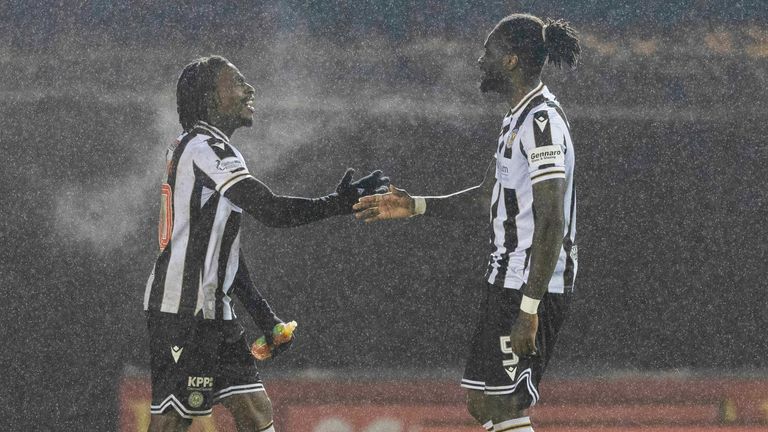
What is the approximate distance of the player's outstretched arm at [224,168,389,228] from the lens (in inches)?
166

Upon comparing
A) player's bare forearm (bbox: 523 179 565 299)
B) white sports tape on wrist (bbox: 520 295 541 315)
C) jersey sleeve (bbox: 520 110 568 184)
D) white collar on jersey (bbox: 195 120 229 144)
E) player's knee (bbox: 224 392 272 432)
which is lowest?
player's knee (bbox: 224 392 272 432)

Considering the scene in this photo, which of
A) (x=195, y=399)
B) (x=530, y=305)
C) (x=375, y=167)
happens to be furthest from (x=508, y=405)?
(x=375, y=167)

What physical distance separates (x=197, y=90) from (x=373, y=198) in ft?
2.54

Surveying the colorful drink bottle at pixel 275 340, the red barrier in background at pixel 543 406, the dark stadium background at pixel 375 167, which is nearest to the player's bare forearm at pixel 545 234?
the colorful drink bottle at pixel 275 340

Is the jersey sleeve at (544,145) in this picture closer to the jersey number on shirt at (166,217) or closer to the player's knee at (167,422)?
the jersey number on shirt at (166,217)

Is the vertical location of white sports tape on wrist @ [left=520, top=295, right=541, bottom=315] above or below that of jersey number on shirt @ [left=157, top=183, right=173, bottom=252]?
below

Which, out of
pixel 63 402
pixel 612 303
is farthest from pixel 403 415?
pixel 63 402

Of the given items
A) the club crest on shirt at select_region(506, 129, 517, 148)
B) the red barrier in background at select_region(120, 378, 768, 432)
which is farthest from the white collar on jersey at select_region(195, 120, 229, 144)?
the red barrier in background at select_region(120, 378, 768, 432)

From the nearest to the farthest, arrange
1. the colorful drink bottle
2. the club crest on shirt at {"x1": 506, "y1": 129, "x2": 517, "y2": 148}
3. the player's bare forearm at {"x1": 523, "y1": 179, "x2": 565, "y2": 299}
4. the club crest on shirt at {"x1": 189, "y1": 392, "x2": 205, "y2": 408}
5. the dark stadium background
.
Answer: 1. the player's bare forearm at {"x1": 523, "y1": 179, "x2": 565, "y2": 299}
2. the club crest on shirt at {"x1": 506, "y1": 129, "x2": 517, "y2": 148}
3. the club crest on shirt at {"x1": 189, "y1": 392, "x2": 205, "y2": 408}
4. the colorful drink bottle
5. the dark stadium background

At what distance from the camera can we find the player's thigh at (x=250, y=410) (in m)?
4.45

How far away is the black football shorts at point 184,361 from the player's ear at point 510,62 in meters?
1.38

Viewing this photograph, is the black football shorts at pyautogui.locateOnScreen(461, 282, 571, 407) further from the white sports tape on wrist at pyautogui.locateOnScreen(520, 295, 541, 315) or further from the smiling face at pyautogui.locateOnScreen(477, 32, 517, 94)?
the smiling face at pyautogui.locateOnScreen(477, 32, 517, 94)

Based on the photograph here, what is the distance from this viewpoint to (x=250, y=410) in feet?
14.6

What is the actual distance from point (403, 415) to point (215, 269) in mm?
2993
